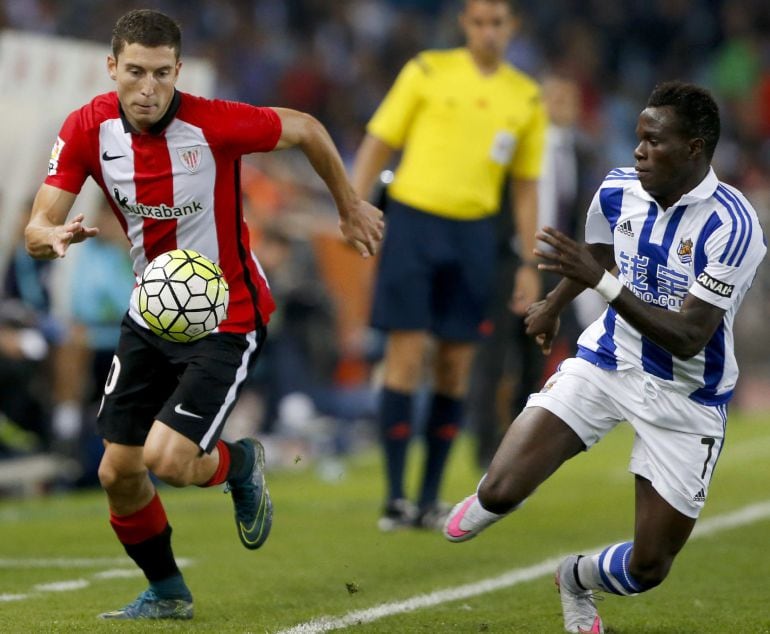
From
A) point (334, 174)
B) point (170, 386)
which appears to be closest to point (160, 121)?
point (334, 174)

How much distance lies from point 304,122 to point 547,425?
155 centimetres

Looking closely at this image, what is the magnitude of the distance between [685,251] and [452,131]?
3376mm

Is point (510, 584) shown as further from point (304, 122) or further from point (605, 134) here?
point (605, 134)

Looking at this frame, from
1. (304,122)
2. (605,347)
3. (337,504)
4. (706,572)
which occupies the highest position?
(304,122)

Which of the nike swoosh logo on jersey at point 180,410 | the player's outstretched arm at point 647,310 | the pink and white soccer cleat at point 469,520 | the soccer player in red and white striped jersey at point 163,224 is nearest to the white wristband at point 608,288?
the player's outstretched arm at point 647,310

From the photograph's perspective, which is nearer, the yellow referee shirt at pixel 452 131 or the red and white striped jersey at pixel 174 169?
the red and white striped jersey at pixel 174 169

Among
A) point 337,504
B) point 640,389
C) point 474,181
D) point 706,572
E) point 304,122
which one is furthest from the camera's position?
point 337,504

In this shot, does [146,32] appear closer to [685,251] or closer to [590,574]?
[685,251]

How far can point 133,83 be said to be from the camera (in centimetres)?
560

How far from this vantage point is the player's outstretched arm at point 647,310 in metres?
5.03

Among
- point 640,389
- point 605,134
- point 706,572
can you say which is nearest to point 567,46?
point 605,134

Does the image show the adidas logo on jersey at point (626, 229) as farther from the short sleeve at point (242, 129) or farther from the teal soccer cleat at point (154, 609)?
the teal soccer cleat at point (154, 609)

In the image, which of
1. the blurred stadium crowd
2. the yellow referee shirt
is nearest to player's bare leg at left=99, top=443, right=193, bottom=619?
the yellow referee shirt

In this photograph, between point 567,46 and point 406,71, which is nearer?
point 406,71
